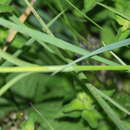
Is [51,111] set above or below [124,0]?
below

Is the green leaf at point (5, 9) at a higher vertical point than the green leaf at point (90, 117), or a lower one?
higher

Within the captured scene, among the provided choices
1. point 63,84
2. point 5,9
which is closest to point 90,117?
point 63,84

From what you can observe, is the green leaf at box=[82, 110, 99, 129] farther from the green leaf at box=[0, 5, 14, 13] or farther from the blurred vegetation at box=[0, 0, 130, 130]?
the green leaf at box=[0, 5, 14, 13]

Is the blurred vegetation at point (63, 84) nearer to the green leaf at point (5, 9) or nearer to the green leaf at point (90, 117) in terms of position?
the green leaf at point (90, 117)

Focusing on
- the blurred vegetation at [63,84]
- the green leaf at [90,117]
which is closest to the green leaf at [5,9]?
the blurred vegetation at [63,84]

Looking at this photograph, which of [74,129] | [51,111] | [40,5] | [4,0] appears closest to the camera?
[4,0]

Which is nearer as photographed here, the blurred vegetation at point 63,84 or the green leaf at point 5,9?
the green leaf at point 5,9

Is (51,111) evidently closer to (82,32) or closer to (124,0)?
(82,32)

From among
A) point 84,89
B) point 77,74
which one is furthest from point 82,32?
point 77,74

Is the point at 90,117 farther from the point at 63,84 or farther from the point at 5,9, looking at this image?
the point at 5,9

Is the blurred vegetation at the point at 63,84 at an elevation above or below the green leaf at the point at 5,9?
below

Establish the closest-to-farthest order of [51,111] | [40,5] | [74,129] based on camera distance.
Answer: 1. [74,129]
2. [51,111]
3. [40,5]
